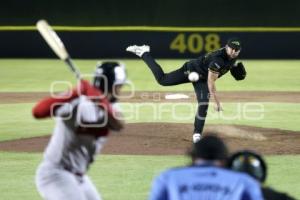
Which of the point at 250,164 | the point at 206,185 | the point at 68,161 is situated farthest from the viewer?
the point at 68,161

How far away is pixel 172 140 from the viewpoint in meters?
12.3

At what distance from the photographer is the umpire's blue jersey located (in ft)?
13.1

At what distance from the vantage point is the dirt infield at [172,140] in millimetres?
11352

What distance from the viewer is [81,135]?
5.45 m

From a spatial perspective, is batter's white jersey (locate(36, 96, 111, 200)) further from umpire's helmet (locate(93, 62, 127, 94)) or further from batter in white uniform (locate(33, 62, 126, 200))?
umpire's helmet (locate(93, 62, 127, 94))

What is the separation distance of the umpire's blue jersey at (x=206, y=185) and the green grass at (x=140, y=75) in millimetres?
16244

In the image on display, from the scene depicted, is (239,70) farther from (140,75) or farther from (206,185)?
(140,75)

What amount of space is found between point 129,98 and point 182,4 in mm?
10819

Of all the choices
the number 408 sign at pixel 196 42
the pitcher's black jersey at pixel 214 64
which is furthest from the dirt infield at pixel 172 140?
the number 408 sign at pixel 196 42

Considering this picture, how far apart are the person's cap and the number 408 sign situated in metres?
23.2

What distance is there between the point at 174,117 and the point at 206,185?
1130cm

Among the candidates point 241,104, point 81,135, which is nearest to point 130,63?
point 241,104

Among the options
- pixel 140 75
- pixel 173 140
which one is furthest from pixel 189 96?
pixel 173 140

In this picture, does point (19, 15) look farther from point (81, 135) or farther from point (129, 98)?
point (81, 135)
